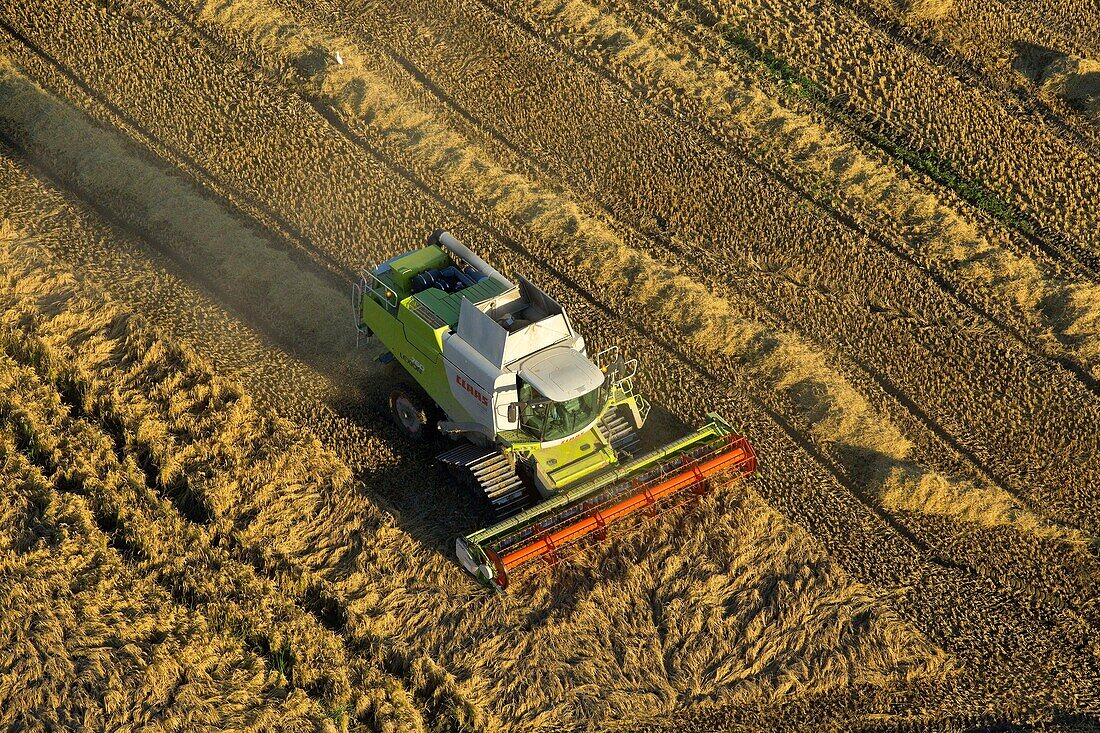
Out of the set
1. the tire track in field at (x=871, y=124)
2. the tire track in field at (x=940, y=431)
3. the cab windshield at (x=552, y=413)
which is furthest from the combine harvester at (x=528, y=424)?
the tire track in field at (x=871, y=124)

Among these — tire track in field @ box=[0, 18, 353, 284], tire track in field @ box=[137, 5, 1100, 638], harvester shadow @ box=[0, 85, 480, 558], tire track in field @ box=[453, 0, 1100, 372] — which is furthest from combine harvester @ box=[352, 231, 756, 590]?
tire track in field @ box=[453, 0, 1100, 372]

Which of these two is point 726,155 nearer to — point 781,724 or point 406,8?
point 406,8

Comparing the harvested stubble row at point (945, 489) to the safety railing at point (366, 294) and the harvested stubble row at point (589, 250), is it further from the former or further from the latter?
the safety railing at point (366, 294)

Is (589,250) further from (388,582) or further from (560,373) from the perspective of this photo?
(388,582)

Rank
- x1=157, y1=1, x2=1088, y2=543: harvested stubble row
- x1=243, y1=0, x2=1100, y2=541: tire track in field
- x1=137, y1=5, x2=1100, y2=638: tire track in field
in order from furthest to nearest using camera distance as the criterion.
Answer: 1. x1=157, y1=1, x2=1088, y2=543: harvested stubble row
2. x1=243, y1=0, x2=1100, y2=541: tire track in field
3. x1=137, y1=5, x2=1100, y2=638: tire track in field

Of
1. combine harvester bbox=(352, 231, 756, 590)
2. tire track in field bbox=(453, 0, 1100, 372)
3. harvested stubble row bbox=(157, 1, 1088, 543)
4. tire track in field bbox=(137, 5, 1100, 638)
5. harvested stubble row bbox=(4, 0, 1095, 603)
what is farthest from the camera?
tire track in field bbox=(453, 0, 1100, 372)

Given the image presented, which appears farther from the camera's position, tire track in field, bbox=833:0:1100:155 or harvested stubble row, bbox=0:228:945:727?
tire track in field, bbox=833:0:1100:155

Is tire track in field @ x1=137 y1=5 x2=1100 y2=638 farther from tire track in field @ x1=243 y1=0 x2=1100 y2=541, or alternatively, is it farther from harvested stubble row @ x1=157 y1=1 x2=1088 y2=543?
tire track in field @ x1=243 y1=0 x2=1100 y2=541

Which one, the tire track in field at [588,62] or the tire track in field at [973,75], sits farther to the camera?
the tire track in field at [588,62]
